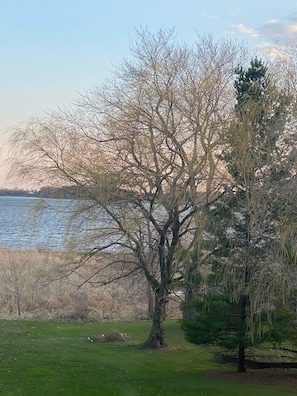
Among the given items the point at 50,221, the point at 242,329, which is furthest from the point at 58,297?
the point at 242,329

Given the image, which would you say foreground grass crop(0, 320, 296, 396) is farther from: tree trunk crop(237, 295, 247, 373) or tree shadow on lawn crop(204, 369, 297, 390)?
tree trunk crop(237, 295, 247, 373)

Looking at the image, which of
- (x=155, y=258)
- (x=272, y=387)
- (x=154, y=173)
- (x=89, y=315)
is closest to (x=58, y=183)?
(x=154, y=173)

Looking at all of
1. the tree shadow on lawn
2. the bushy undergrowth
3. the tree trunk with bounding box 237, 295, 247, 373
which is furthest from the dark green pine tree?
the bushy undergrowth

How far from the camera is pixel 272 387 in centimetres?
1085

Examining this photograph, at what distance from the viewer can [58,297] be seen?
21.8 m

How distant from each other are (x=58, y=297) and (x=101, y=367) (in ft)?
32.0

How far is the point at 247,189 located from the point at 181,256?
10.7 feet

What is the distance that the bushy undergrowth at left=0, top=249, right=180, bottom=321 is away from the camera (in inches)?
824

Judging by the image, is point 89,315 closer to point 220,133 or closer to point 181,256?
point 181,256

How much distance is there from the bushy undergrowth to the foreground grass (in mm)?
3295

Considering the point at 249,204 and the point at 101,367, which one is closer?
the point at 249,204

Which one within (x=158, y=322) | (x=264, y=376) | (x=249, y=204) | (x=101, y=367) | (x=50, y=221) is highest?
(x=249, y=204)

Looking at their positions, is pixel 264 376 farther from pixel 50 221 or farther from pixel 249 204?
pixel 50 221

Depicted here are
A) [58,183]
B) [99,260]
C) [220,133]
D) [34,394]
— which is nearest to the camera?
[34,394]
